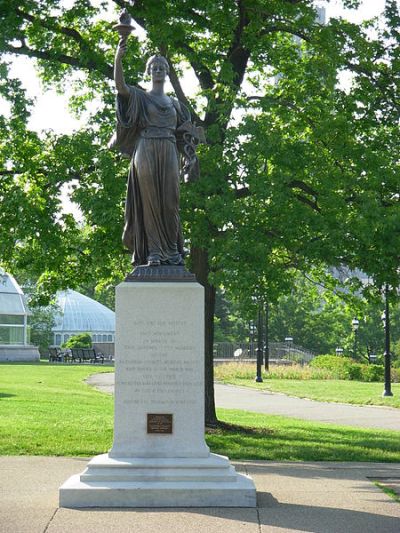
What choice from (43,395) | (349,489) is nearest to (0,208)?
(349,489)

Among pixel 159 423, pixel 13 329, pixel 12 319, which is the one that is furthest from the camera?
pixel 13 329

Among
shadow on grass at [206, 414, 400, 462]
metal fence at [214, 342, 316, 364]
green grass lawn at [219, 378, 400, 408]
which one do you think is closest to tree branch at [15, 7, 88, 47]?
shadow on grass at [206, 414, 400, 462]

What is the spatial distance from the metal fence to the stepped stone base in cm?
4501

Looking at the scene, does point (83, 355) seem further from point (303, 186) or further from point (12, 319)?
point (303, 186)

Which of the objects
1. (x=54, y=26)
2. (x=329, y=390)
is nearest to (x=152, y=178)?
(x=54, y=26)

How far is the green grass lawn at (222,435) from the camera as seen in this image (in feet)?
46.8

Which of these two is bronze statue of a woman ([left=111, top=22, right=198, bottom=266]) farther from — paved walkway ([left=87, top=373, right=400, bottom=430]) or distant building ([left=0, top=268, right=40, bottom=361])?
distant building ([left=0, top=268, right=40, bottom=361])

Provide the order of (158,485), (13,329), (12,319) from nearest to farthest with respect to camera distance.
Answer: (158,485), (12,319), (13,329)

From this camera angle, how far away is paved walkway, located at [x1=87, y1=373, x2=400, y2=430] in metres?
21.8

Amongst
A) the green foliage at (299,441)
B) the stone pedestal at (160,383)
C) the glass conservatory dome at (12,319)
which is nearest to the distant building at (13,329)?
the glass conservatory dome at (12,319)

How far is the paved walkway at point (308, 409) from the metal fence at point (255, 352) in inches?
957

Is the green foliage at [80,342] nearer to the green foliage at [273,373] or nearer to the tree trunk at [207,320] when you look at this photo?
the green foliage at [273,373]

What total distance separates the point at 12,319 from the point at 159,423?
164 ft

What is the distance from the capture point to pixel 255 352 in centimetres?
5756
